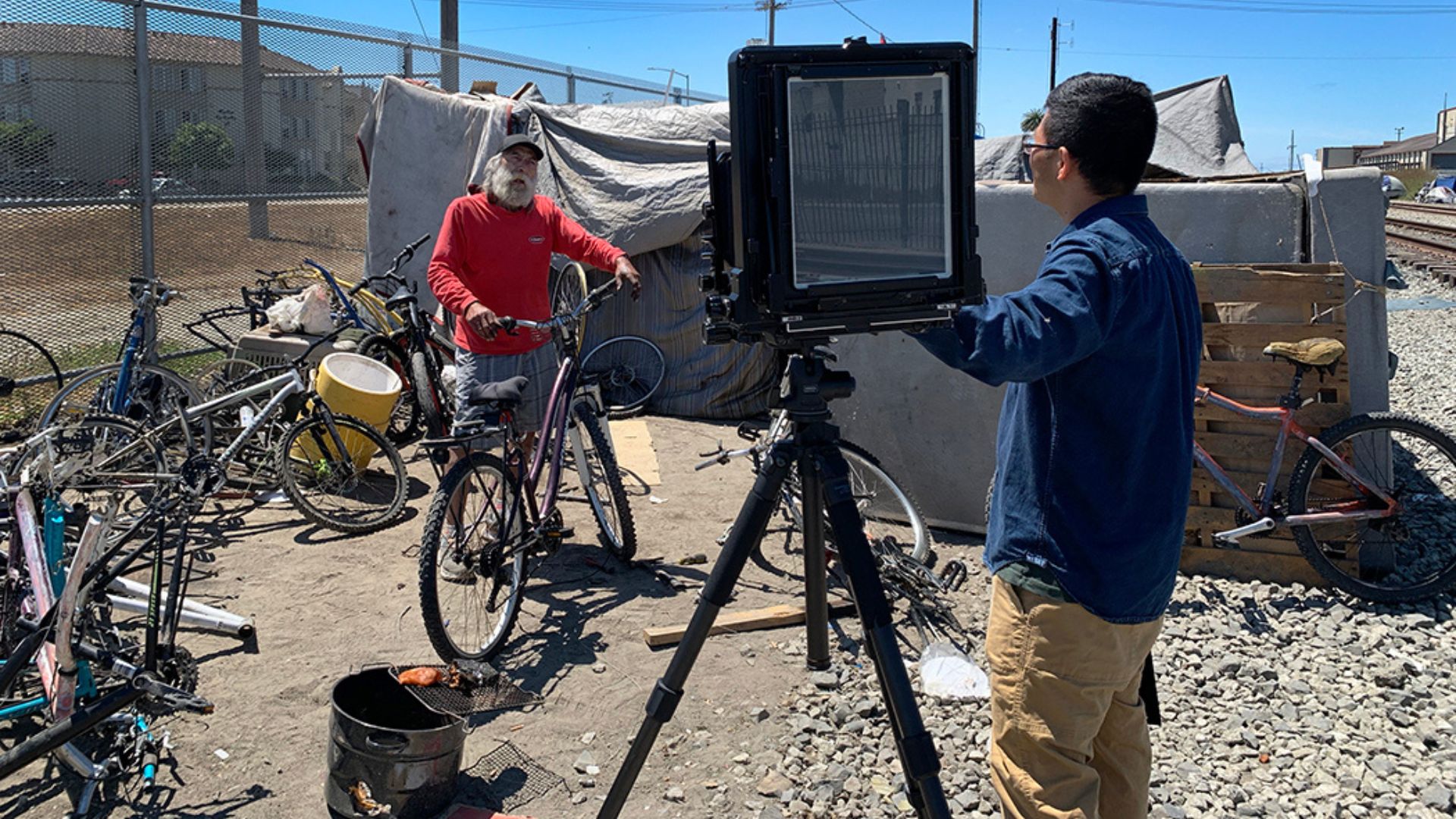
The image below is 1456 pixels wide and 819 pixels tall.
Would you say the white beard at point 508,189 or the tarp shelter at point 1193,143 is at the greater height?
the tarp shelter at point 1193,143

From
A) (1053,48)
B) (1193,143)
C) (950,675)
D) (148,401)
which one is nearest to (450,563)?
(950,675)

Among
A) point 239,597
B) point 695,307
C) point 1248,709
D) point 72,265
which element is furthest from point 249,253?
point 1248,709

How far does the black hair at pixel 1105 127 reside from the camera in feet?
7.14

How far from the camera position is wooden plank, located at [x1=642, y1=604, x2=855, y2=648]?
4750mm

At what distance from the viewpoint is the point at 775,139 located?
6.74 ft

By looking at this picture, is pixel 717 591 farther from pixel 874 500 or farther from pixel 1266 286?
pixel 1266 286

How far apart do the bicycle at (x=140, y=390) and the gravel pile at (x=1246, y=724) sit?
14.3 ft

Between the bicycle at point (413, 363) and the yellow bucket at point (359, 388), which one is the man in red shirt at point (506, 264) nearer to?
the yellow bucket at point (359, 388)

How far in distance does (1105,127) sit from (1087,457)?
656 millimetres

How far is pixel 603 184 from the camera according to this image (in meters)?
9.28

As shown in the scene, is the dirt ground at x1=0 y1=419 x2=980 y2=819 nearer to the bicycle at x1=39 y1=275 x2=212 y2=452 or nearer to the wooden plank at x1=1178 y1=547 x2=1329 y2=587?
the bicycle at x1=39 y1=275 x2=212 y2=452

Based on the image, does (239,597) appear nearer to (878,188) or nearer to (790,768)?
(790,768)

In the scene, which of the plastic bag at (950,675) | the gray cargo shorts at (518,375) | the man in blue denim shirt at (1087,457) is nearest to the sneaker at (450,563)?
the gray cargo shorts at (518,375)

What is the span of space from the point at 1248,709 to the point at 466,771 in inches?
114
